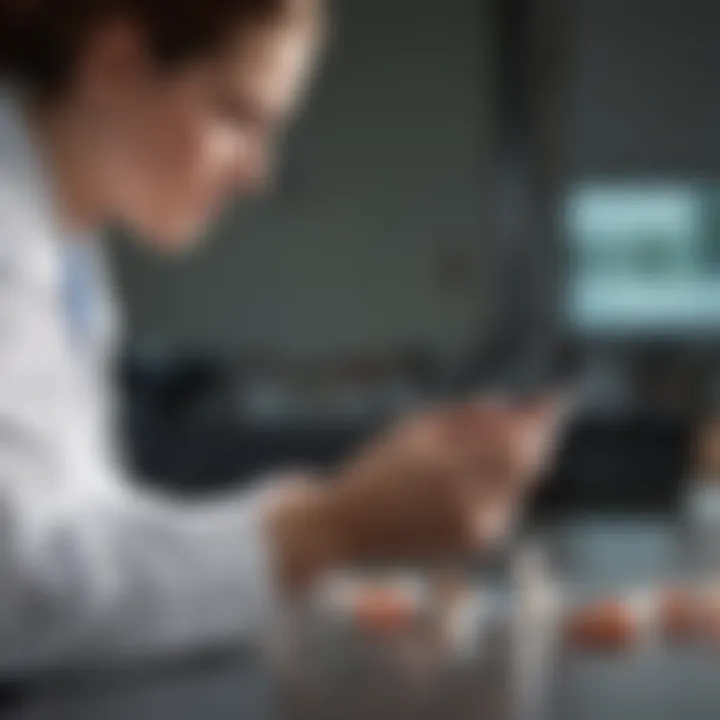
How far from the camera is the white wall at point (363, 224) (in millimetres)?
1064

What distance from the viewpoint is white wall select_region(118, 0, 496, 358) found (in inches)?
41.9

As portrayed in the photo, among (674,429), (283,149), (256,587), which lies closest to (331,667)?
(256,587)

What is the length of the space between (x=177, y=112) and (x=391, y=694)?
0.28 metres

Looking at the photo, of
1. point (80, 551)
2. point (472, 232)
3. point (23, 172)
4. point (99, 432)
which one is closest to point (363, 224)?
point (472, 232)

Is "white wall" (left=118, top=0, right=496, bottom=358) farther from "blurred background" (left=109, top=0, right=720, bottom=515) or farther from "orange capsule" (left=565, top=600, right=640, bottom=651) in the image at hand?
"orange capsule" (left=565, top=600, right=640, bottom=651)

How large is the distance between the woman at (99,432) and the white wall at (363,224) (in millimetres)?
405

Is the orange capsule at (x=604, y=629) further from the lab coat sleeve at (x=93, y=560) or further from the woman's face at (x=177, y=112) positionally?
the woman's face at (x=177, y=112)

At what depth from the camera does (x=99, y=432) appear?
0.66 metres

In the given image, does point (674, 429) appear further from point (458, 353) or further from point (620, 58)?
point (620, 58)

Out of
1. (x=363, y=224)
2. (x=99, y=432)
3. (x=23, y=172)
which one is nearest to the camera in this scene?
(x=23, y=172)

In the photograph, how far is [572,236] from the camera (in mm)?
1079

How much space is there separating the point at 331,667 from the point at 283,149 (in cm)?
65

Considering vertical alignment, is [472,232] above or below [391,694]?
above

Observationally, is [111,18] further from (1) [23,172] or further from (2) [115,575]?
(2) [115,575]
